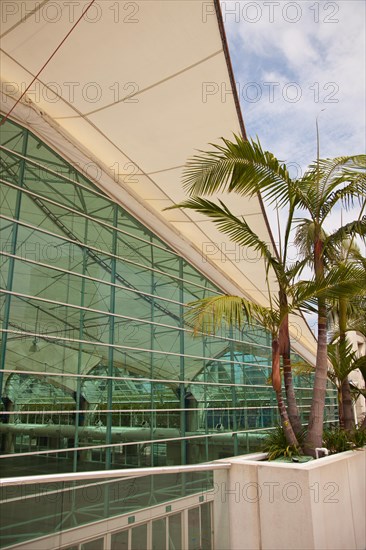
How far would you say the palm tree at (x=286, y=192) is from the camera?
4.69m

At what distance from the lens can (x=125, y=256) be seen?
12008mm

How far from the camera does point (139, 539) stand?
2.54 metres

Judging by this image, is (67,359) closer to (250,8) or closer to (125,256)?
(125,256)

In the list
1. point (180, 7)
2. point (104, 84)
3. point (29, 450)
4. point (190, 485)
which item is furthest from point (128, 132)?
point (190, 485)

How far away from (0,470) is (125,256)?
6035 millimetres

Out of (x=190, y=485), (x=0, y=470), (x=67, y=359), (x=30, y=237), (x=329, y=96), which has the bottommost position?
(x=0, y=470)

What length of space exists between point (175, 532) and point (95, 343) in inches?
312

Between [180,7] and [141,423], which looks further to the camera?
[141,423]

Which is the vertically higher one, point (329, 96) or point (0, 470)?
point (329, 96)

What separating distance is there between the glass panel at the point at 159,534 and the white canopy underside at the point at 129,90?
638 centimetres

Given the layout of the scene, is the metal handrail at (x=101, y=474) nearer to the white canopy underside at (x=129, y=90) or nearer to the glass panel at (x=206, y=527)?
the glass panel at (x=206, y=527)

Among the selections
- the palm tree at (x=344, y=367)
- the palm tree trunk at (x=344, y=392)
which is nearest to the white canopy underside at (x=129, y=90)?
the palm tree trunk at (x=344, y=392)

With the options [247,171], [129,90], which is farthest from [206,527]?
[129,90]

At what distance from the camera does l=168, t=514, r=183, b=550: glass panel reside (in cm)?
256
